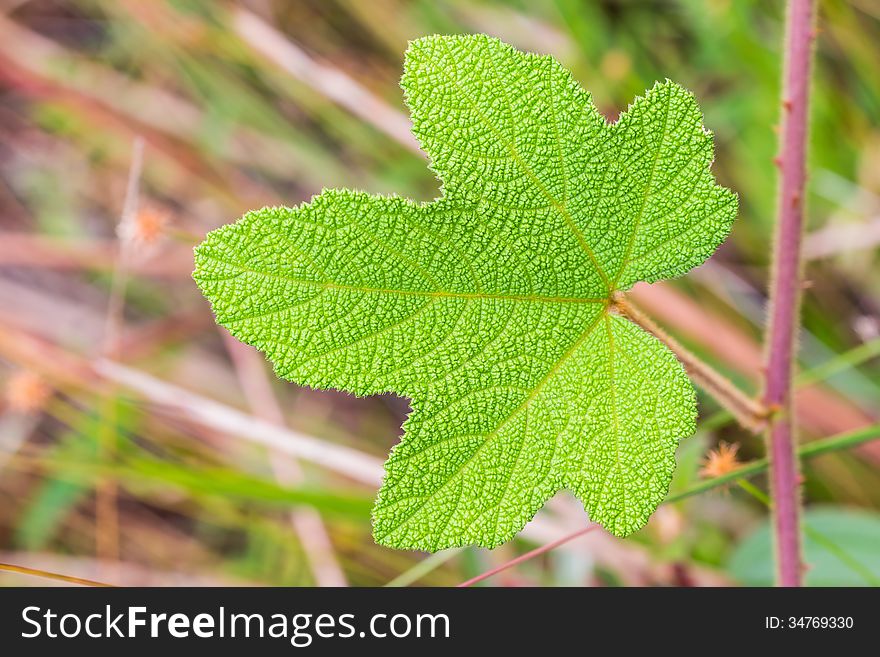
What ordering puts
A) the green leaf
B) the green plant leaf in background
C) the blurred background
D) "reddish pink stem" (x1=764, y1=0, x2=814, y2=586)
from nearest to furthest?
the green leaf, "reddish pink stem" (x1=764, y1=0, x2=814, y2=586), the green plant leaf in background, the blurred background

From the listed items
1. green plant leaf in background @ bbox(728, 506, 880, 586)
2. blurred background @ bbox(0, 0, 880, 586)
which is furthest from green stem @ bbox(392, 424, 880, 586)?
blurred background @ bbox(0, 0, 880, 586)

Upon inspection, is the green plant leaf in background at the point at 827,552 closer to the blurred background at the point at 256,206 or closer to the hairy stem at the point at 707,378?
the blurred background at the point at 256,206

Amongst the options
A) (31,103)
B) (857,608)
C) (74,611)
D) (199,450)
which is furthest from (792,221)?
(31,103)

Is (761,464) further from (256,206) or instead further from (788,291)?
(256,206)

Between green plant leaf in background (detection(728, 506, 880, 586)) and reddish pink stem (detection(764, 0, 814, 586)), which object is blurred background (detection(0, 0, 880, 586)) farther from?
reddish pink stem (detection(764, 0, 814, 586))

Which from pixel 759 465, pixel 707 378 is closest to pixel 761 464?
pixel 759 465
